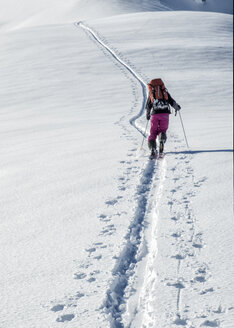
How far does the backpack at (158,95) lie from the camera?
7.50 meters

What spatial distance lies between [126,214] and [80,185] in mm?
1264

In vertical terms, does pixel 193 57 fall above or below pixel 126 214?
below

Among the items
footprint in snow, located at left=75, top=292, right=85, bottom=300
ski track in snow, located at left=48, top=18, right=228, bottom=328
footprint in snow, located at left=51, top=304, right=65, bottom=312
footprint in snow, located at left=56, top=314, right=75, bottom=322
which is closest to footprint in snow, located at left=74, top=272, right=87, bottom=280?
ski track in snow, located at left=48, top=18, right=228, bottom=328

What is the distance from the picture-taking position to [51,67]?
20.7m

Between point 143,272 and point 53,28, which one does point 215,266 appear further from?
point 53,28

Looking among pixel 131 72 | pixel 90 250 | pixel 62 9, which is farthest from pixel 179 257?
pixel 62 9

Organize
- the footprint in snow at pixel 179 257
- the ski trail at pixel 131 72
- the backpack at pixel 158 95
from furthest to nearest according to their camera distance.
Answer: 1. the ski trail at pixel 131 72
2. the backpack at pixel 158 95
3. the footprint in snow at pixel 179 257

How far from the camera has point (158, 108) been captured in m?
7.63

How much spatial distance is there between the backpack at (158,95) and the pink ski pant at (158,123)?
0.42 feet

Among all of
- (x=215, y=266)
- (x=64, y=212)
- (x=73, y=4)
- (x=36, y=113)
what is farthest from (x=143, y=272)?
(x=73, y=4)

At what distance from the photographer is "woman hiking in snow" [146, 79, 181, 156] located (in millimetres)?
7531

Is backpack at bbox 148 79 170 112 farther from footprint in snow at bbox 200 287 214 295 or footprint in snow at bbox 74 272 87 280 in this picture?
footprint in snow at bbox 200 287 214 295

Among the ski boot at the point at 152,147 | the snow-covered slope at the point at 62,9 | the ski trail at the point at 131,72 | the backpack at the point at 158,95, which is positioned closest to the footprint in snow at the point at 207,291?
the ski boot at the point at 152,147

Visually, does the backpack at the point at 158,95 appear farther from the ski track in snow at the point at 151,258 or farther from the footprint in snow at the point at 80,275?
the footprint in snow at the point at 80,275
